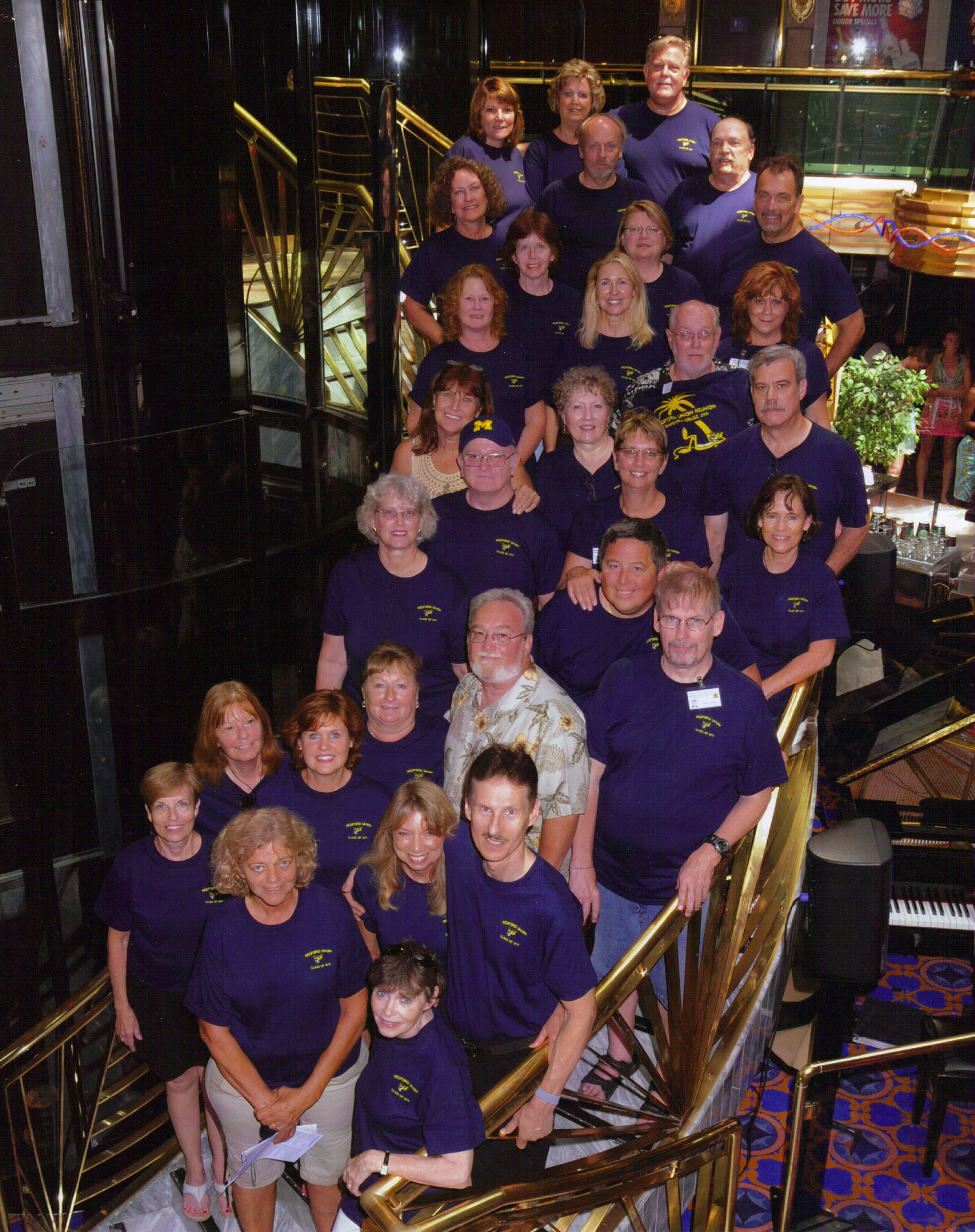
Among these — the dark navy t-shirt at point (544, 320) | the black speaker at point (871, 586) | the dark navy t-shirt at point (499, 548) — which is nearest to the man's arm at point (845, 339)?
the black speaker at point (871, 586)

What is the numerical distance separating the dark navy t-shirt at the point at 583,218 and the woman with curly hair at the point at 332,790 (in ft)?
9.92

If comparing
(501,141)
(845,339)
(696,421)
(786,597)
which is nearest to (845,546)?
(786,597)

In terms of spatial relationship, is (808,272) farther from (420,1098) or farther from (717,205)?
(420,1098)

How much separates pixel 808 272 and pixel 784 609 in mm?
2072

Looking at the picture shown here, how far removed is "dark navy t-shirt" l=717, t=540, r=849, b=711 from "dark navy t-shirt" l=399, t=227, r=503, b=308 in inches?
80.6

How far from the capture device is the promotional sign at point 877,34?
12.2 meters

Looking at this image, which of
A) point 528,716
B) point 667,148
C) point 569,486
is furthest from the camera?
point 667,148

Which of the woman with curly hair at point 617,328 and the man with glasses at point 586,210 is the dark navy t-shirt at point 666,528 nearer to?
the woman with curly hair at point 617,328

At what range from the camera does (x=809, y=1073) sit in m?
4.12

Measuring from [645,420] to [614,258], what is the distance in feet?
3.49

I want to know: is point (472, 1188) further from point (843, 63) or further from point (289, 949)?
point (843, 63)

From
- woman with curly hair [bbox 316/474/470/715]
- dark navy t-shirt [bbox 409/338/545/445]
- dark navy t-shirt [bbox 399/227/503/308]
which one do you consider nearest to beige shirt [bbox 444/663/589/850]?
woman with curly hair [bbox 316/474/470/715]

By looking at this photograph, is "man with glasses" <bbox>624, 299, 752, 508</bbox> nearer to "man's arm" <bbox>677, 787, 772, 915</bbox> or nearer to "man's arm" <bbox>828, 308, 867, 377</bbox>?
"man's arm" <bbox>828, 308, 867, 377</bbox>

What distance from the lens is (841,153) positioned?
438 inches
